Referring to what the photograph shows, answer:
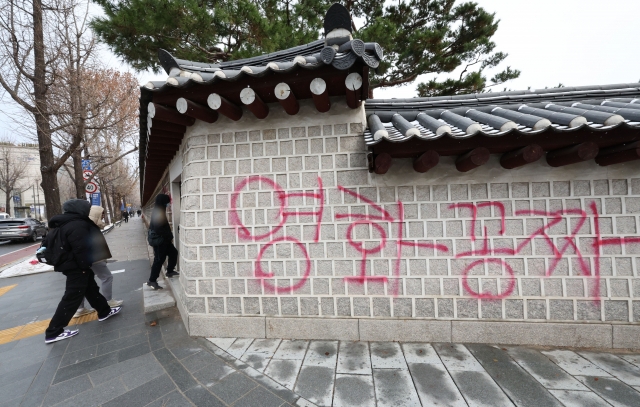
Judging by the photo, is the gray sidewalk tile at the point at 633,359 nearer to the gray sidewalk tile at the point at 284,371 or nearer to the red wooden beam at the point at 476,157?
the red wooden beam at the point at 476,157

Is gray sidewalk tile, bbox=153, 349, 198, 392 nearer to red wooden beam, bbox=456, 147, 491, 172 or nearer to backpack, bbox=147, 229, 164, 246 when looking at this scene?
backpack, bbox=147, 229, 164, 246

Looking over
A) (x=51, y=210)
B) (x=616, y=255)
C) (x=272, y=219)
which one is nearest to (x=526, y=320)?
(x=616, y=255)

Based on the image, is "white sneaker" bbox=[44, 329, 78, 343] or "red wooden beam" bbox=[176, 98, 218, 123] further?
"white sneaker" bbox=[44, 329, 78, 343]

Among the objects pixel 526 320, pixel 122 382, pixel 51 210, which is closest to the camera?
pixel 122 382

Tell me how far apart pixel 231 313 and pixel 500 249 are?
10.6 feet

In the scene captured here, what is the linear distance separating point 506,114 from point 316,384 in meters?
3.53

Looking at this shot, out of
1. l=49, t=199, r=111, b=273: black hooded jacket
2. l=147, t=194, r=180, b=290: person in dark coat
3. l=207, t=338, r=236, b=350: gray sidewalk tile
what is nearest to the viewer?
l=207, t=338, r=236, b=350: gray sidewalk tile

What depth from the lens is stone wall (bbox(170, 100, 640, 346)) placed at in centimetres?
291

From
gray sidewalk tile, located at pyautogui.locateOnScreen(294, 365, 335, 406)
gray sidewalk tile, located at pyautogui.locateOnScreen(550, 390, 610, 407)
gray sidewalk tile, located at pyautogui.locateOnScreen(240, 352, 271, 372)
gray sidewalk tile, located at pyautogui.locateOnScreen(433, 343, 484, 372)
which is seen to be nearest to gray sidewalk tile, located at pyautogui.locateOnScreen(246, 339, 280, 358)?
gray sidewalk tile, located at pyautogui.locateOnScreen(240, 352, 271, 372)

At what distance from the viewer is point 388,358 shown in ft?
9.18

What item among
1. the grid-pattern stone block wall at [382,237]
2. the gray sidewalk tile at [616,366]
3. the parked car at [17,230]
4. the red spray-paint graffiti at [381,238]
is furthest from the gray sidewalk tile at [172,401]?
the parked car at [17,230]

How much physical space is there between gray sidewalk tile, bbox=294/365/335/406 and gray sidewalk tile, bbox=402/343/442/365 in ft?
2.82

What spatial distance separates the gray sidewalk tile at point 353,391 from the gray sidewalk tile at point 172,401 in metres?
1.26

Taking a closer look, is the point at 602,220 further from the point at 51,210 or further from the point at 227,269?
the point at 51,210
